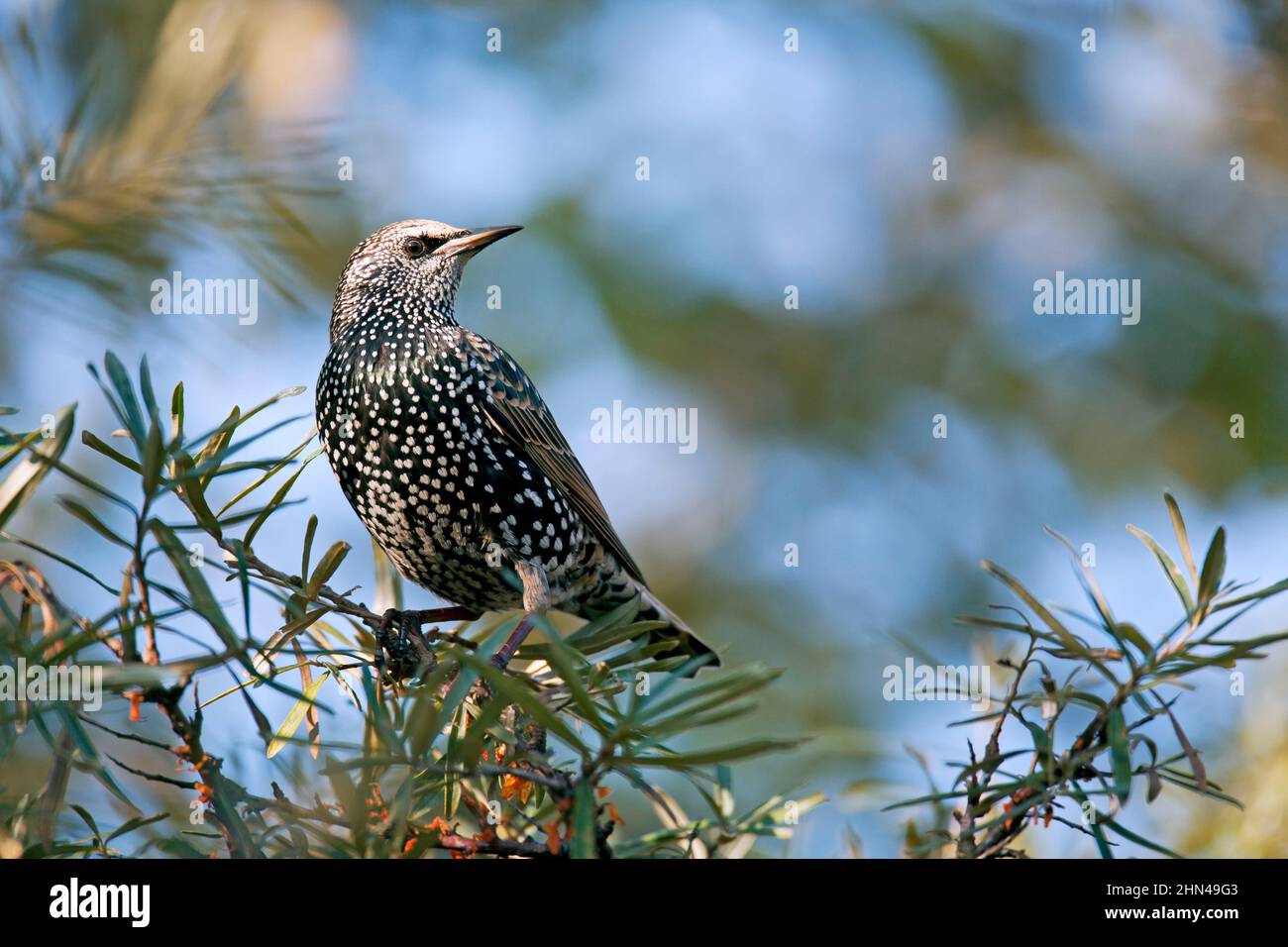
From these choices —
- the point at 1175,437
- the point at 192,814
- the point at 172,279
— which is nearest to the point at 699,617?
the point at 1175,437

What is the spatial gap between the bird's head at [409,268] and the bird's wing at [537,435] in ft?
1.11

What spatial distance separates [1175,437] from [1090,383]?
87cm

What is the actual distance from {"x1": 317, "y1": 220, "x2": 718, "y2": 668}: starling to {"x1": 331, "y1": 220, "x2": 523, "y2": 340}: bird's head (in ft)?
0.08

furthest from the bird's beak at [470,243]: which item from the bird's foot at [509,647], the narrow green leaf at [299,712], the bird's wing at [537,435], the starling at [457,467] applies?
the narrow green leaf at [299,712]

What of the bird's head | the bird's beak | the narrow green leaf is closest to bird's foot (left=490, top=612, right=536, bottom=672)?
the narrow green leaf

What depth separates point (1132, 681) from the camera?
5.03 ft

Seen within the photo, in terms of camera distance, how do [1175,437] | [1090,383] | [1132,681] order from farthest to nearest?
[1090,383], [1175,437], [1132,681]

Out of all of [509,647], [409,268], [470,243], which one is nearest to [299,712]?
[509,647]

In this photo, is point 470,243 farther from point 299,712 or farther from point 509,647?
point 299,712

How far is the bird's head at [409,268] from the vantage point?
422 cm

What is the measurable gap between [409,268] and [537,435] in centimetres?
89

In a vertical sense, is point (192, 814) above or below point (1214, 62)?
below
